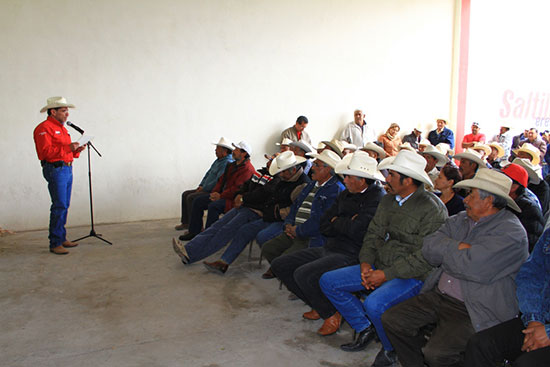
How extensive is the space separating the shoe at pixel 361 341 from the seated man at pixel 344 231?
0.79 feet

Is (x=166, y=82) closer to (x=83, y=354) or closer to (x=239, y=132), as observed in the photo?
(x=239, y=132)

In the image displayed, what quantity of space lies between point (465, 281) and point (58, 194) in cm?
462

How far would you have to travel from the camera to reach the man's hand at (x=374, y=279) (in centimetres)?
283

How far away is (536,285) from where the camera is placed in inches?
85.7

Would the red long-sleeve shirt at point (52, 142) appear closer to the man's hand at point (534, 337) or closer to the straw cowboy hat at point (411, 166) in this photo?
the straw cowboy hat at point (411, 166)

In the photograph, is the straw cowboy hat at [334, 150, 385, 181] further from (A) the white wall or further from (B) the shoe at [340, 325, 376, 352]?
(A) the white wall

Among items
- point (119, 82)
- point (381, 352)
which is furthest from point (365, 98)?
point (381, 352)

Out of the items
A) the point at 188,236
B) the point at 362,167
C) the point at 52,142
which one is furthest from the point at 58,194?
the point at 362,167

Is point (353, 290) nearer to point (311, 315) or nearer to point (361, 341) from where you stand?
point (361, 341)

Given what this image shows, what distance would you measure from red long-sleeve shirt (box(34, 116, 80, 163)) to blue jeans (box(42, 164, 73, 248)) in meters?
0.13

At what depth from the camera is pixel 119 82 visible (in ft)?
23.1

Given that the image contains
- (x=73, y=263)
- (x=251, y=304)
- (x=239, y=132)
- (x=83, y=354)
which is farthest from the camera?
(x=239, y=132)

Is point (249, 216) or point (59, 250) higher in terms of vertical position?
point (249, 216)

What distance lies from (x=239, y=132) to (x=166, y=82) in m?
1.46
